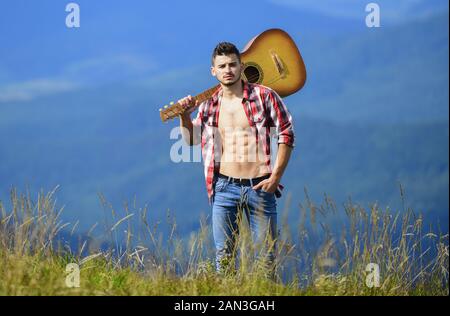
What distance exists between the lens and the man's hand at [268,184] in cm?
434

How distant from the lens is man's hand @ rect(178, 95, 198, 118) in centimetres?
454

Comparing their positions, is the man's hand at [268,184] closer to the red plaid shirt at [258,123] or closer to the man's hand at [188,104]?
the red plaid shirt at [258,123]

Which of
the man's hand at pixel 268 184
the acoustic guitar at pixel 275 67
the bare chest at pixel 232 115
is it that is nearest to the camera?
the man's hand at pixel 268 184

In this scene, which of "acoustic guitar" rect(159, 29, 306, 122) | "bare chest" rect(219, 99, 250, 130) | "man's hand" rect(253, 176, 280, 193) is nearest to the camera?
"man's hand" rect(253, 176, 280, 193)

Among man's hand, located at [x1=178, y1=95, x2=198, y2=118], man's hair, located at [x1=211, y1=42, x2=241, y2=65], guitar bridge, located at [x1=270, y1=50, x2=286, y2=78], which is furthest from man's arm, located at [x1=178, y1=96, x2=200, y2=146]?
guitar bridge, located at [x1=270, y1=50, x2=286, y2=78]

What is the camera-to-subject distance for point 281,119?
441 cm

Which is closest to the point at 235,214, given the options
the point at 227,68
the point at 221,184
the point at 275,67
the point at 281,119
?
the point at 221,184

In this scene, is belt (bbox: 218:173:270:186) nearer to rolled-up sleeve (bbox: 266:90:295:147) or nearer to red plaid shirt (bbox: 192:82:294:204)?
red plaid shirt (bbox: 192:82:294:204)

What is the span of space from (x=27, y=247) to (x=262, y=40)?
2.06 metres

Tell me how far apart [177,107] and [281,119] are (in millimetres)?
682

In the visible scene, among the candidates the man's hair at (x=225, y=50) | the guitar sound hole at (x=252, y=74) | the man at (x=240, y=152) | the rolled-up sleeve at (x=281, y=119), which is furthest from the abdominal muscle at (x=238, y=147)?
the guitar sound hole at (x=252, y=74)

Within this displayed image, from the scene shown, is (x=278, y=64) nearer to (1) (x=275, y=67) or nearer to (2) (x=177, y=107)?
(1) (x=275, y=67)
